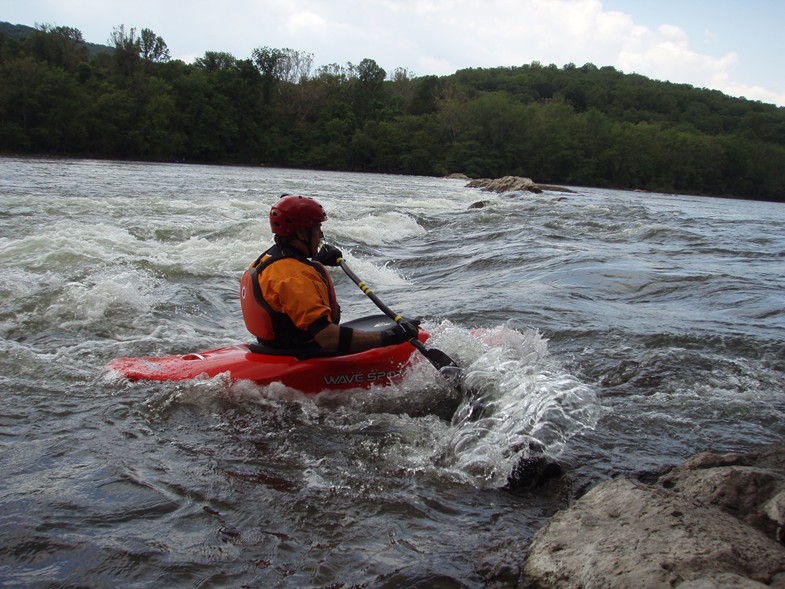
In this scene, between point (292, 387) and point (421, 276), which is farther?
point (421, 276)

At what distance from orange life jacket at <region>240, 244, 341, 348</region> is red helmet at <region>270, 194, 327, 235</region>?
14 centimetres

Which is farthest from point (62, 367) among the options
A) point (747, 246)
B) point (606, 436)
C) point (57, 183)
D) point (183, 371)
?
point (57, 183)

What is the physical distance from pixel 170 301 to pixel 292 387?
3.51m

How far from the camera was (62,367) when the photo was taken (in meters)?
5.05

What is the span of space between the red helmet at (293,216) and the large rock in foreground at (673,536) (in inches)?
102

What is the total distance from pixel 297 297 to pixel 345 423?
891 mm

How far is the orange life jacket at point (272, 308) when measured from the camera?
14.5ft

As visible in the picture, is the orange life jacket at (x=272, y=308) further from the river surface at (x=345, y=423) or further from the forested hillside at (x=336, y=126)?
the forested hillside at (x=336, y=126)

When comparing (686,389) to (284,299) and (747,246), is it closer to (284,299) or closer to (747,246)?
(284,299)

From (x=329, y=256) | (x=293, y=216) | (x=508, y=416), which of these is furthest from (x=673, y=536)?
(x=329, y=256)

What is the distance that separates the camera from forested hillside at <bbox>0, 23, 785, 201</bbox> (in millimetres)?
60844

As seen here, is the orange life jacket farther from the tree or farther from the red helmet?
the tree

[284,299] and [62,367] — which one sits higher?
[284,299]

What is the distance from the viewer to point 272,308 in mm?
4520
